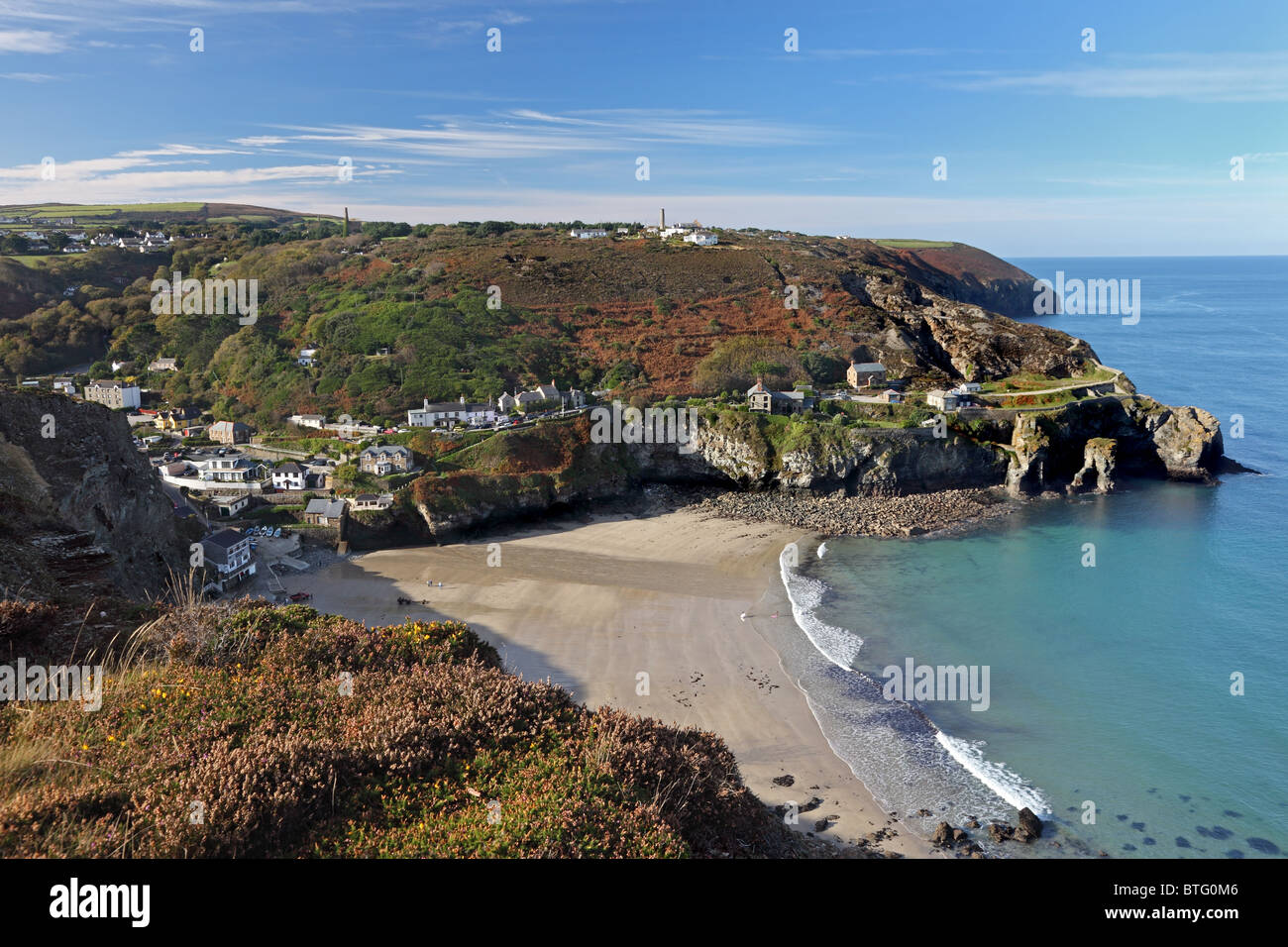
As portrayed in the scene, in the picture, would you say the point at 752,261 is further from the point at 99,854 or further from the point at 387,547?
the point at 99,854

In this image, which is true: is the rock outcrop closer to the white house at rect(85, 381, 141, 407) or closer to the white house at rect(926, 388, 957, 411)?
the white house at rect(926, 388, 957, 411)

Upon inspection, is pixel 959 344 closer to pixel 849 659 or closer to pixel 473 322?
pixel 473 322

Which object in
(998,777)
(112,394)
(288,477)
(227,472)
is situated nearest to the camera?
(998,777)

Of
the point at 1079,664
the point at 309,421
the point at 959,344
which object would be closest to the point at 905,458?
the point at 1079,664

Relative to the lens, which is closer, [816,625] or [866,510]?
[816,625]

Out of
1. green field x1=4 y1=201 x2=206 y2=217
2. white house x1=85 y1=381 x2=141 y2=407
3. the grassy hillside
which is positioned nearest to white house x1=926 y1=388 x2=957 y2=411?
the grassy hillside

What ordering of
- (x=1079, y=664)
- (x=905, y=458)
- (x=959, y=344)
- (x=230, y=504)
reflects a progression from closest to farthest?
1. (x=1079, y=664)
2. (x=230, y=504)
3. (x=905, y=458)
4. (x=959, y=344)

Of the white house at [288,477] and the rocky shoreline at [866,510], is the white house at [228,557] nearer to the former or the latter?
the white house at [288,477]
